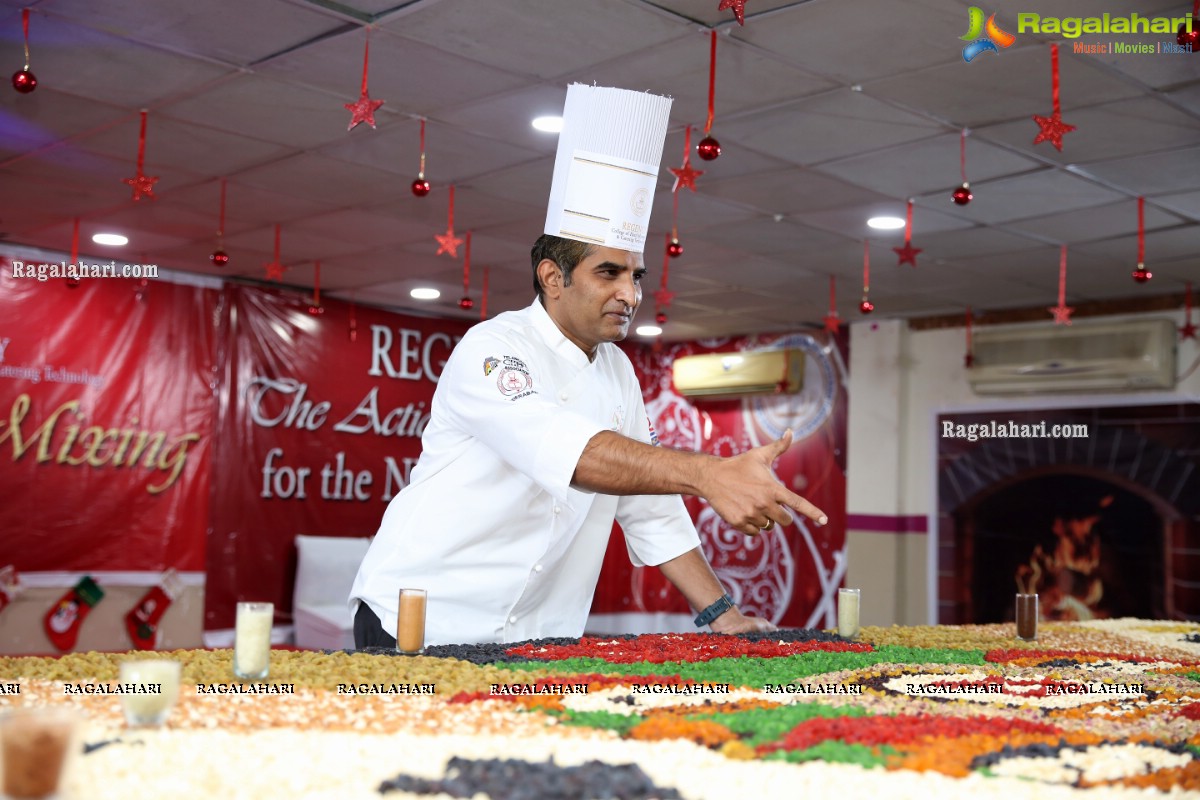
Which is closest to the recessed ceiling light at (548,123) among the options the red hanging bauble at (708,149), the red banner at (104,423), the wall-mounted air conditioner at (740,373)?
the red hanging bauble at (708,149)

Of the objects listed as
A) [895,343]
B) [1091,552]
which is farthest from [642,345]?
[1091,552]

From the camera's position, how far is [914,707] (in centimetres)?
156

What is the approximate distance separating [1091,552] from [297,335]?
5218 mm

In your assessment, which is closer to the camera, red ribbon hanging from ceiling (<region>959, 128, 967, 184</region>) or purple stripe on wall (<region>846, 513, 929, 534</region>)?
red ribbon hanging from ceiling (<region>959, 128, 967, 184</region>)

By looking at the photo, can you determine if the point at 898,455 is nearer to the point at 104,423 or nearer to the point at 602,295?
the point at 104,423

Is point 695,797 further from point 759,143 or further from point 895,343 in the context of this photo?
point 895,343

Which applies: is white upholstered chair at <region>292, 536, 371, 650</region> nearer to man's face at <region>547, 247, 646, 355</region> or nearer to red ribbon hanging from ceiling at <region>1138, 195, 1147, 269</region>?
red ribbon hanging from ceiling at <region>1138, 195, 1147, 269</region>

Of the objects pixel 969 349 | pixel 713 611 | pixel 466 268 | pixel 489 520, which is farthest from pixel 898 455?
pixel 489 520

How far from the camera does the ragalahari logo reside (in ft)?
10.2

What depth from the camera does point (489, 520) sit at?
7.16ft

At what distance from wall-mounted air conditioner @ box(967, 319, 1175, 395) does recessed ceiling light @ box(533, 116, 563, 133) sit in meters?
3.96

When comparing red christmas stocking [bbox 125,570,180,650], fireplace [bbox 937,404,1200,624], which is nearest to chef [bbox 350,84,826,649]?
red christmas stocking [bbox 125,570,180,650]

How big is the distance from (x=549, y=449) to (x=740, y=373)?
653cm

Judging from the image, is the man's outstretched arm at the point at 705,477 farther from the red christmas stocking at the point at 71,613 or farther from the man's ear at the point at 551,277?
the red christmas stocking at the point at 71,613
